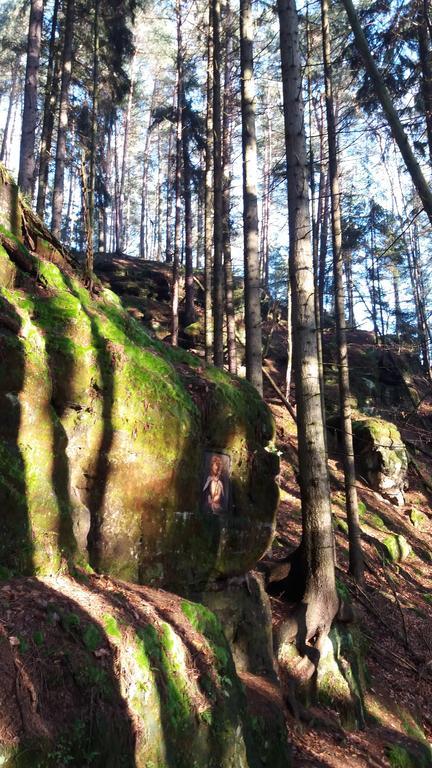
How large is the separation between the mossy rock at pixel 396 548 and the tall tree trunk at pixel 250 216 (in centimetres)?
696

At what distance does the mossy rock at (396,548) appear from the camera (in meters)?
13.5

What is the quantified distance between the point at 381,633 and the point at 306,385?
5551 mm

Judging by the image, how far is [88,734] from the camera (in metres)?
3.09

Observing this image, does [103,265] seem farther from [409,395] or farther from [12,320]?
[12,320]

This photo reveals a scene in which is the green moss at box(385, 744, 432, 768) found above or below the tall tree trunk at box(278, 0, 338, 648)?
below

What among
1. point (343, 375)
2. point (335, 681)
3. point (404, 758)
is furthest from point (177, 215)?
point (404, 758)

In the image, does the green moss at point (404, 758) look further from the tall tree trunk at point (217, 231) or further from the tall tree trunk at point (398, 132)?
the tall tree trunk at point (217, 231)

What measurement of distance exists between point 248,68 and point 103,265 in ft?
54.2

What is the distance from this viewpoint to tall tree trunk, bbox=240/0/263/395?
966 cm

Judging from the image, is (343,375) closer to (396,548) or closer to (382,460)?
(396,548)

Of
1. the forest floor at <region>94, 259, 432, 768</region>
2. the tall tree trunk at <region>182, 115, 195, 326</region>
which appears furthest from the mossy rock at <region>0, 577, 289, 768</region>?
the tall tree trunk at <region>182, 115, 195, 326</region>

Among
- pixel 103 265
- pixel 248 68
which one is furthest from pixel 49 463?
pixel 103 265

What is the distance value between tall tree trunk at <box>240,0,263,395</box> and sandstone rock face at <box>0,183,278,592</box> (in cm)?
257

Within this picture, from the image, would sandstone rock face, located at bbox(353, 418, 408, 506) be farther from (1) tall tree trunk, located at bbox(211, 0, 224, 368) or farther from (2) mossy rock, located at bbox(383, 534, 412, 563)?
(1) tall tree trunk, located at bbox(211, 0, 224, 368)
